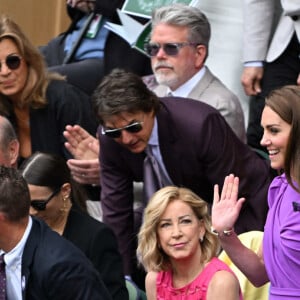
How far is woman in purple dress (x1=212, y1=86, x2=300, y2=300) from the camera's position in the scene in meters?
3.84

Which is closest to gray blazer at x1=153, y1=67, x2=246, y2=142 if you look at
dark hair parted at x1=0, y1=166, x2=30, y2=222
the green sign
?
the green sign

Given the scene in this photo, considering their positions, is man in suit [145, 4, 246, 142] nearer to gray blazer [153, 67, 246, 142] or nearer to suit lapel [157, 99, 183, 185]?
gray blazer [153, 67, 246, 142]

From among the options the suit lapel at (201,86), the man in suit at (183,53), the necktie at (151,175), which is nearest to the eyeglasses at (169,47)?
the man in suit at (183,53)

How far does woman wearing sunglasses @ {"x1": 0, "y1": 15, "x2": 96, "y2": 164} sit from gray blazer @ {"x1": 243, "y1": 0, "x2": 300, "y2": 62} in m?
0.97

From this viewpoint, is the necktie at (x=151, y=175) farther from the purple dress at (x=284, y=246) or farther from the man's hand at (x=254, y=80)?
the purple dress at (x=284, y=246)

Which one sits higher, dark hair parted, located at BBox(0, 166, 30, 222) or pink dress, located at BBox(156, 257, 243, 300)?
dark hair parted, located at BBox(0, 166, 30, 222)

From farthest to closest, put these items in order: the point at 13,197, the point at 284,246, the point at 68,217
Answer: the point at 68,217, the point at 284,246, the point at 13,197

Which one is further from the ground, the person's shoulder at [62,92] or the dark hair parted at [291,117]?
the dark hair parted at [291,117]

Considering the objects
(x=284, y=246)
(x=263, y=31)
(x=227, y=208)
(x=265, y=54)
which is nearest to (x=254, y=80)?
(x=265, y=54)

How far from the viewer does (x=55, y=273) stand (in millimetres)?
3613

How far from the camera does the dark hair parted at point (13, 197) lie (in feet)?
12.2

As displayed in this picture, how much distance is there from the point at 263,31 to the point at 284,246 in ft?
7.16

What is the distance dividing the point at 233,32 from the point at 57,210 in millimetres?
2104

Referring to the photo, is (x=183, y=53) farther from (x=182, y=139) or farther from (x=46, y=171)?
(x=46, y=171)
